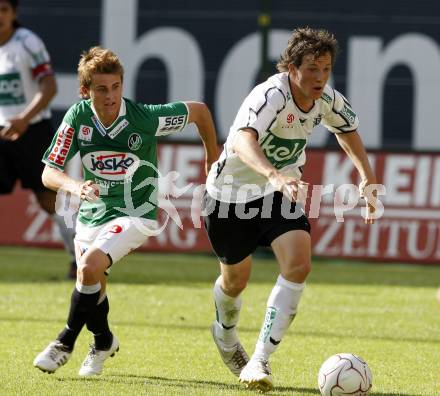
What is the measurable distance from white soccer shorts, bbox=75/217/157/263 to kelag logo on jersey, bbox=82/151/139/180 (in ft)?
0.92

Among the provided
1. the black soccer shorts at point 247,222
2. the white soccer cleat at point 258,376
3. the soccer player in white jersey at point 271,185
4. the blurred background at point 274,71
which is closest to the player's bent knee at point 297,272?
the soccer player in white jersey at point 271,185

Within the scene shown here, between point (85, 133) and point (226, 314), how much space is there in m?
1.36

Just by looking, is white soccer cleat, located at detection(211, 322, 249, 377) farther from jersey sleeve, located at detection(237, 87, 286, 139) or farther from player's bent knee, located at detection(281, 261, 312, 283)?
jersey sleeve, located at detection(237, 87, 286, 139)

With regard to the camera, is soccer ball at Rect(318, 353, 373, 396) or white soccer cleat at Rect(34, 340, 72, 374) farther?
white soccer cleat at Rect(34, 340, 72, 374)

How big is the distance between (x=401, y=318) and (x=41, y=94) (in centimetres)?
374

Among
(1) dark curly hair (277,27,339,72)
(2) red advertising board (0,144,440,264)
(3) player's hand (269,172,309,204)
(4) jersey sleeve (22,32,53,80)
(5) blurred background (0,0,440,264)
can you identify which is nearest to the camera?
(3) player's hand (269,172,309,204)

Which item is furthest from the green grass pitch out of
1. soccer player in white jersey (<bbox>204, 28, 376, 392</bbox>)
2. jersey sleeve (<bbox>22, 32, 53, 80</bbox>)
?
jersey sleeve (<bbox>22, 32, 53, 80</bbox>)

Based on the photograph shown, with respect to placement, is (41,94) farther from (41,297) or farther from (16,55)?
(41,297)

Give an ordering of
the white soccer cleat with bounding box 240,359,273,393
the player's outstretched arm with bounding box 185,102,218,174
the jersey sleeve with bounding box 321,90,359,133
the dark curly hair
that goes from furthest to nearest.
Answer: the player's outstretched arm with bounding box 185,102,218,174
the jersey sleeve with bounding box 321,90,359,133
the dark curly hair
the white soccer cleat with bounding box 240,359,273,393

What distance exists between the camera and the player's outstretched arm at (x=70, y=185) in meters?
6.54

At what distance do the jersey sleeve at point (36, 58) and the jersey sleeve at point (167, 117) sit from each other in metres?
3.80

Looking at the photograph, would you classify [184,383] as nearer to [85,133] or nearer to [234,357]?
[234,357]

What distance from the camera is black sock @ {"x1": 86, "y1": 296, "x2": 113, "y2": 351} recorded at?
7125 mm

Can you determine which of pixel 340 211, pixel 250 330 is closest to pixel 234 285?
pixel 250 330
